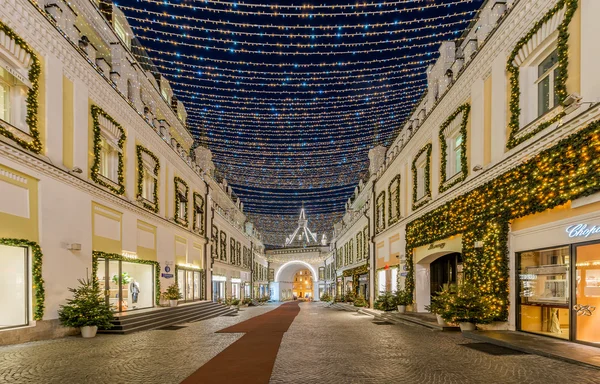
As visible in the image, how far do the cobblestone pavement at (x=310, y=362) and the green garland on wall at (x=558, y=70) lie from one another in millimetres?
4944

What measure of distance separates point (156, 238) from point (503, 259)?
1454 cm

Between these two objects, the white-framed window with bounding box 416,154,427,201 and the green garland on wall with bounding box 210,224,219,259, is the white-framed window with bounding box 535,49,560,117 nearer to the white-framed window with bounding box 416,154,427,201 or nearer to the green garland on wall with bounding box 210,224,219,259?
the white-framed window with bounding box 416,154,427,201

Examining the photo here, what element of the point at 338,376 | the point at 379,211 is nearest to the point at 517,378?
the point at 338,376

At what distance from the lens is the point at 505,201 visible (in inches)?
416

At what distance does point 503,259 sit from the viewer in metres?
10.7

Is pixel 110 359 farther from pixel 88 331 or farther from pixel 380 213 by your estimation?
pixel 380 213

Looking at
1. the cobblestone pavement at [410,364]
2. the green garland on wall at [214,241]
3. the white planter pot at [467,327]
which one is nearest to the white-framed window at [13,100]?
the cobblestone pavement at [410,364]

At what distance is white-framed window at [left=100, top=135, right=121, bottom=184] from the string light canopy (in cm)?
311

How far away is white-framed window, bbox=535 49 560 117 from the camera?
9180 millimetres

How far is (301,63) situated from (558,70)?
8.71 metres

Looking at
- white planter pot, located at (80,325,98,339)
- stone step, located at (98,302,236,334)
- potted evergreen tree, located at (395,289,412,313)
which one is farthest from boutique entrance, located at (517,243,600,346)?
white planter pot, located at (80,325,98,339)

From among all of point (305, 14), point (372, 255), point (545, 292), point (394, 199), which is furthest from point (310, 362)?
point (372, 255)

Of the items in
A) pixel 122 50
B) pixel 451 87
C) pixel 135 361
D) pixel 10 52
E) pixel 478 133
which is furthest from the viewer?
pixel 122 50

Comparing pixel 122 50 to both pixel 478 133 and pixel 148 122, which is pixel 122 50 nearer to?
pixel 148 122
